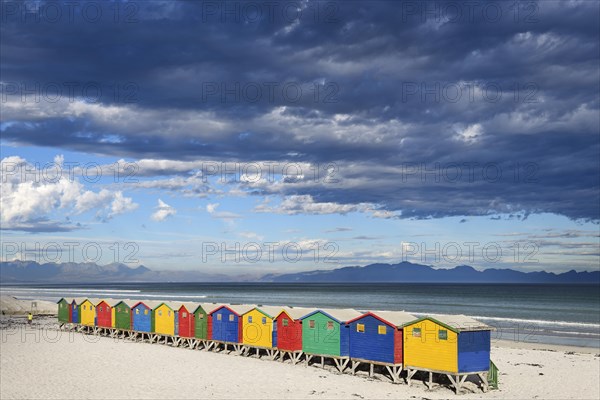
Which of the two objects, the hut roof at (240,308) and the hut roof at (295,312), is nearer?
the hut roof at (295,312)

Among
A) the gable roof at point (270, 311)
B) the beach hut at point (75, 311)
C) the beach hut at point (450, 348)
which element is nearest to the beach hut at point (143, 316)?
the beach hut at point (75, 311)

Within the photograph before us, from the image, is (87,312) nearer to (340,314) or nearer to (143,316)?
(143,316)

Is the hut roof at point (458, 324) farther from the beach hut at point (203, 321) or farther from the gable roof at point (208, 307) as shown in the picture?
the beach hut at point (203, 321)

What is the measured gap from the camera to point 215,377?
→ 1237 inches

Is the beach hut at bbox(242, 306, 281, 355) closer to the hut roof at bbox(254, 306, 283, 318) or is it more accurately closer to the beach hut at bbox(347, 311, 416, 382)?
the hut roof at bbox(254, 306, 283, 318)

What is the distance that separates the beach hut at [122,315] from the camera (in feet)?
160

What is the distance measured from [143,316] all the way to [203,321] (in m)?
7.66

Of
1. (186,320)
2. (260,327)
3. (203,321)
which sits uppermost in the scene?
(260,327)

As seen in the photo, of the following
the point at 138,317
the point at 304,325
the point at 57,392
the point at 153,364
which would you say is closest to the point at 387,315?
the point at 304,325

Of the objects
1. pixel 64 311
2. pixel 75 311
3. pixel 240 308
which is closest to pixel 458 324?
pixel 240 308

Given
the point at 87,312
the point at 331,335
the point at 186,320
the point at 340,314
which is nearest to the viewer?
the point at 331,335

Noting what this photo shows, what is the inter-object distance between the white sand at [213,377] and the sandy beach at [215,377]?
46mm

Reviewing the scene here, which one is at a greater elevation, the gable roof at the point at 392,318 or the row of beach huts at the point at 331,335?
the gable roof at the point at 392,318

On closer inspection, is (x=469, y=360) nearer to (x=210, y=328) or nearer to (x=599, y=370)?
(x=599, y=370)
